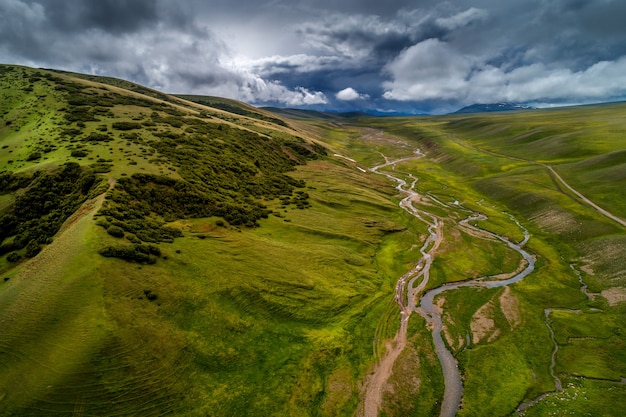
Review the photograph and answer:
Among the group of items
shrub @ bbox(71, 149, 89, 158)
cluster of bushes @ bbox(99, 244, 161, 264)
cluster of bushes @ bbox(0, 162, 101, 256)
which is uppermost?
shrub @ bbox(71, 149, 89, 158)

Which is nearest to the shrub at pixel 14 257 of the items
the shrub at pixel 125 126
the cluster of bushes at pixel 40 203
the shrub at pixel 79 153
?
the cluster of bushes at pixel 40 203

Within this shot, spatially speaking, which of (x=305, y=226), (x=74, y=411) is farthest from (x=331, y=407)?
(x=305, y=226)

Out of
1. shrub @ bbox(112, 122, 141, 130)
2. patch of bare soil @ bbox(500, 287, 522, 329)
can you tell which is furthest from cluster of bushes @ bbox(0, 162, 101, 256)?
patch of bare soil @ bbox(500, 287, 522, 329)

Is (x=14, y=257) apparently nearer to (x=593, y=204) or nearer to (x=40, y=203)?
(x=40, y=203)

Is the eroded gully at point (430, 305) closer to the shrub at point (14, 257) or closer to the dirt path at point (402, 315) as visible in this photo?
the dirt path at point (402, 315)

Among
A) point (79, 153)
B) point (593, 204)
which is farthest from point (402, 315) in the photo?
point (593, 204)

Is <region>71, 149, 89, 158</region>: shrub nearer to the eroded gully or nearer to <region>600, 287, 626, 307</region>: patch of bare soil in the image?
the eroded gully
